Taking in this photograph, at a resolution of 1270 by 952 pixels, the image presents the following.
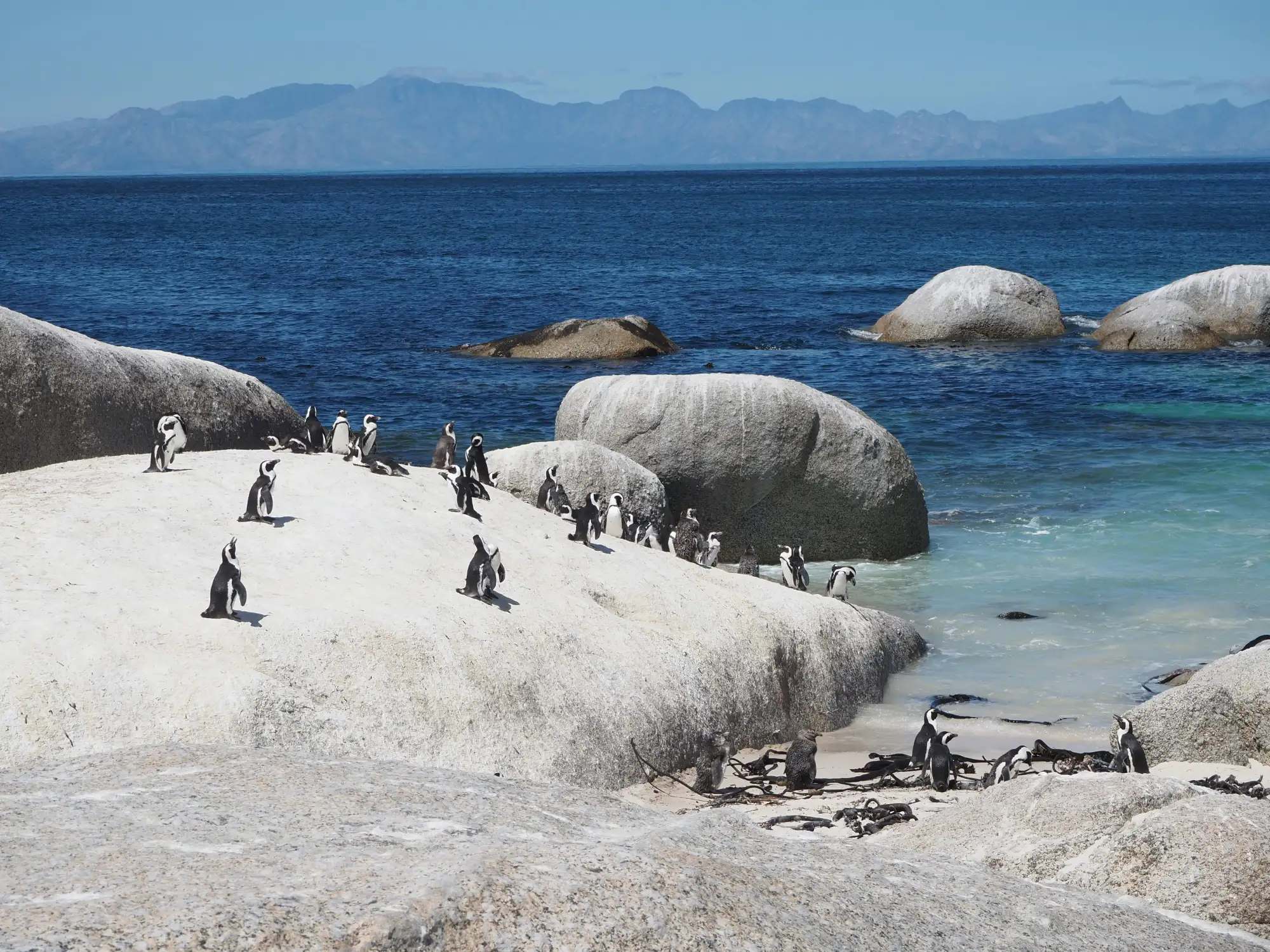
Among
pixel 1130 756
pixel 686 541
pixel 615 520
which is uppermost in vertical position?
pixel 615 520

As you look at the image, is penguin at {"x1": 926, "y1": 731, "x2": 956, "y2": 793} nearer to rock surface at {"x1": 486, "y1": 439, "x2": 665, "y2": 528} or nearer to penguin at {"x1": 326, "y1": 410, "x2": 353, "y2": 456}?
rock surface at {"x1": 486, "y1": 439, "x2": 665, "y2": 528}

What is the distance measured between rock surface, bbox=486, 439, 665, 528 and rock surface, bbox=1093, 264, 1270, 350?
2313cm

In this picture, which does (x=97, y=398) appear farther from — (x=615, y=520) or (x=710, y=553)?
(x=710, y=553)

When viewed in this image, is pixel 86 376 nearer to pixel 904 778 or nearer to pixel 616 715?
pixel 616 715

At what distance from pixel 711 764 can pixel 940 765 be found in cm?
171

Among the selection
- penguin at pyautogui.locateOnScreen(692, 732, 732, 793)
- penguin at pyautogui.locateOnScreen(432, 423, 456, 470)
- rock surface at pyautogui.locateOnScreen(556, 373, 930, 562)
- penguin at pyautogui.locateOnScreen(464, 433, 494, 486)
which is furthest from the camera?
rock surface at pyautogui.locateOnScreen(556, 373, 930, 562)

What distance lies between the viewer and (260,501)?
38.3ft

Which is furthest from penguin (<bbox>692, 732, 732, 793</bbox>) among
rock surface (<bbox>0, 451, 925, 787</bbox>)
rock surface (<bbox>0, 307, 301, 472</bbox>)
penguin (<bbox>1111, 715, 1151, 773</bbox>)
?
rock surface (<bbox>0, 307, 301, 472</bbox>)

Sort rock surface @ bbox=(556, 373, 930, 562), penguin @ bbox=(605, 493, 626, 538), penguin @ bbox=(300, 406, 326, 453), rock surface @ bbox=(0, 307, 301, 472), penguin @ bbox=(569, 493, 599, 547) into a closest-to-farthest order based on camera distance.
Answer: penguin @ bbox=(569, 493, 599, 547) < rock surface @ bbox=(0, 307, 301, 472) < penguin @ bbox=(605, 493, 626, 538) < penguin @ bbox=(300, 406, 326, 453) < rock surface @ bbox=(556, 373, 930, 562)

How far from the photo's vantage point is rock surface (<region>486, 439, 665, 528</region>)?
16.2 meters

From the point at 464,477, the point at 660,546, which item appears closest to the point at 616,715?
the point at 464,477

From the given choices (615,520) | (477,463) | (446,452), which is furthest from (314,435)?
(615,520)

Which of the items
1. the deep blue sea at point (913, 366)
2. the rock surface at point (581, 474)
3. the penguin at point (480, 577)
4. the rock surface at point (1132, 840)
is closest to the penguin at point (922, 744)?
the deep blue sea at point (913, 366)

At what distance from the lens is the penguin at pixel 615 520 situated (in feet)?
49.3
